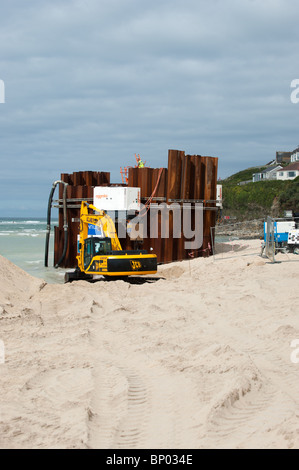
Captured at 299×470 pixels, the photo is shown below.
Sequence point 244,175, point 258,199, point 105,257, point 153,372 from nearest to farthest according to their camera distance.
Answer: point 153,372 → point 105,257 → point 258,199 → point 244,175

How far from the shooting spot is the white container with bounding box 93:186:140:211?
18.3 meters

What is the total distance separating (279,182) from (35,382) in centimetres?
5775

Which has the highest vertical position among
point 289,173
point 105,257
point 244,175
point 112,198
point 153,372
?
point 244,175

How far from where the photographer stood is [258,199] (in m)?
56.0

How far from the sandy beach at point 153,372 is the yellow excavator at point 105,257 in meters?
3.73

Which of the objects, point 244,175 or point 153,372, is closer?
point 153,372

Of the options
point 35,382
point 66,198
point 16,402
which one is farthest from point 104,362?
point 66,198

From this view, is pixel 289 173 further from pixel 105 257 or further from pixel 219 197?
pixel 105 257

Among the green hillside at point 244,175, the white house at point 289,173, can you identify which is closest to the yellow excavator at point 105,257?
the white house at point 289,173

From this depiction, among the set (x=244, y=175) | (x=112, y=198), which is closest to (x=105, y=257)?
(x=112, y=198)

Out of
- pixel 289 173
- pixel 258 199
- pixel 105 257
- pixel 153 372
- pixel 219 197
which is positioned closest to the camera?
pixel 153 372

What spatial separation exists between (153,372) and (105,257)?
29.7ft

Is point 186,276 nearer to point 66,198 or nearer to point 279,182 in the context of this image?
point 66,198

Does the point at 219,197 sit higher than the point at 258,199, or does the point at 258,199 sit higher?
the point at 258,199
